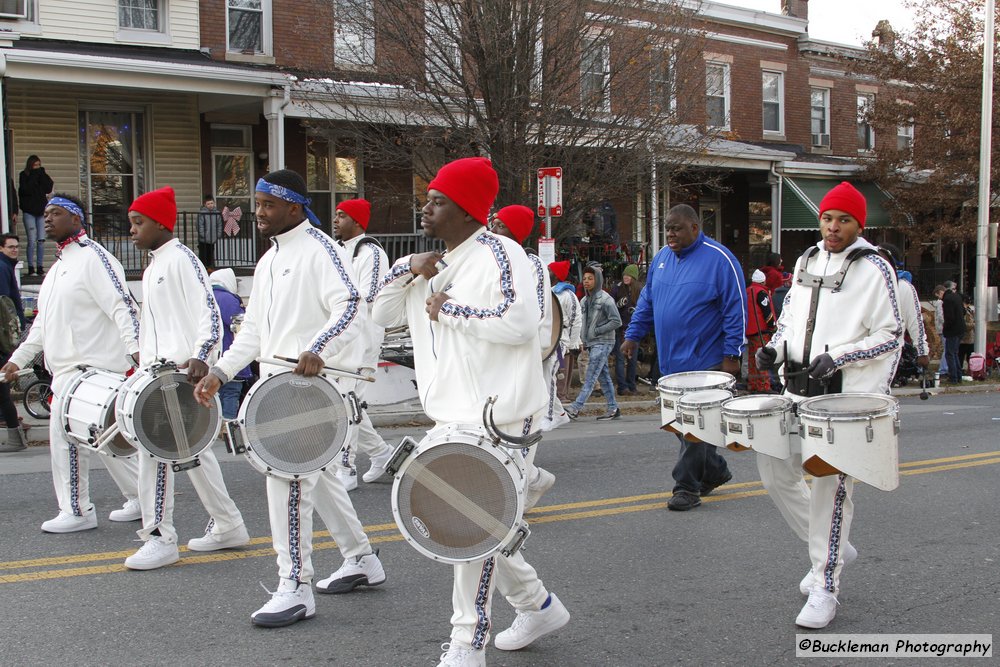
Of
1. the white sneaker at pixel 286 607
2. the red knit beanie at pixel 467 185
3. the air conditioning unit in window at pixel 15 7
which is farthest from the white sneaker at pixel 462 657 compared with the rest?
the air conditioning unit in window at pixel 15 7

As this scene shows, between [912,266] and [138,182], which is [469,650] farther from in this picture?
[912,266]

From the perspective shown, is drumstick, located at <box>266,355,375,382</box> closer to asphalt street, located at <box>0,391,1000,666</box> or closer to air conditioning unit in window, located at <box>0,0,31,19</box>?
asphalt street, located at <box>0,391,1000,666</box>

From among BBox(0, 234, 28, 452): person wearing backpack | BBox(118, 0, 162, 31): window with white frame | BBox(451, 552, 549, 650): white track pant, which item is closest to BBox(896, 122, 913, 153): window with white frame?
BBox(118, 0, 162, 31): window with white frame

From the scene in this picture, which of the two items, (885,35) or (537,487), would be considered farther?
(885,35)

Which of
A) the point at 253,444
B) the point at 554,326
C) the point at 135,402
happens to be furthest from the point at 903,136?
the point at 253,444

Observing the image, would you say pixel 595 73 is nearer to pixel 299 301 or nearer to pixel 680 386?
pixel 680 386

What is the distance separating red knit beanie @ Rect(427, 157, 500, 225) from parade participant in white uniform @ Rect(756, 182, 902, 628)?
1.77 metres

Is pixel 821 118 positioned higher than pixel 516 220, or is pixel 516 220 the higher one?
pixel 821 118

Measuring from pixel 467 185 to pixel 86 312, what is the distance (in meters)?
3.39

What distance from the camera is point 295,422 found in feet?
16.5

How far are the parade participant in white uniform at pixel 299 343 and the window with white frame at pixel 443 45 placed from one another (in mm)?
10210

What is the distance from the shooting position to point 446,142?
Answer: 54.1 ft

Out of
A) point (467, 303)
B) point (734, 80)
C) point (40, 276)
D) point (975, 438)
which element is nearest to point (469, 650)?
point (467, 303)

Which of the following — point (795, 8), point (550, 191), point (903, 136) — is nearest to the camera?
point (550, 191)
